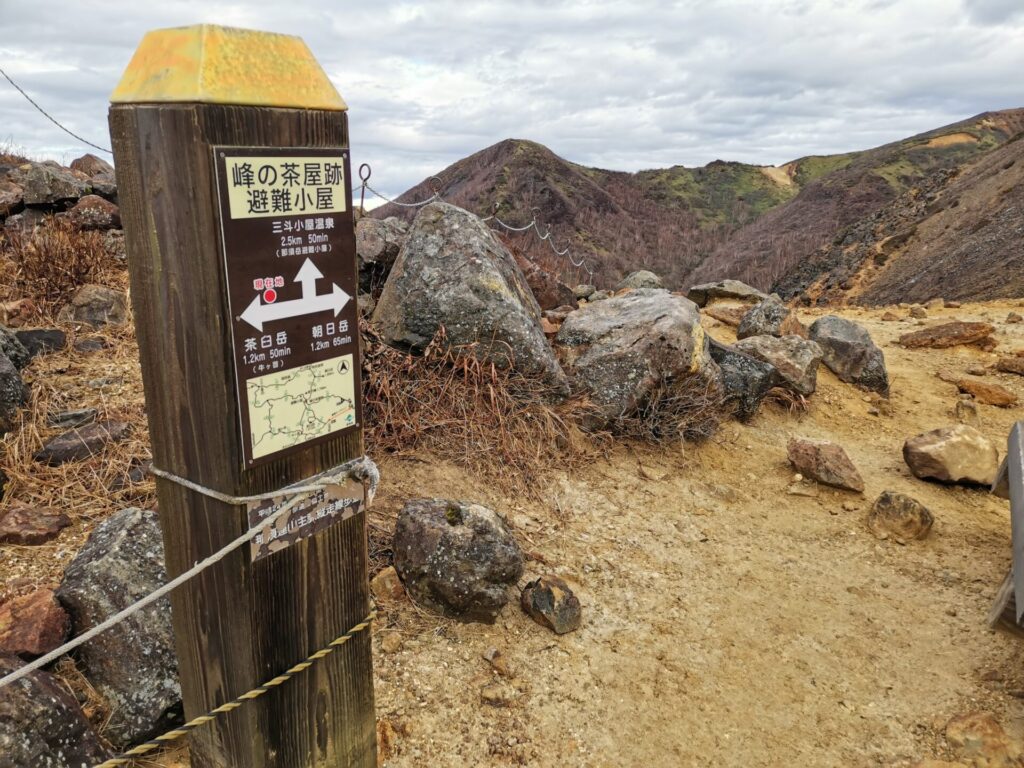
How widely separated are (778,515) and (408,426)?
2.37m

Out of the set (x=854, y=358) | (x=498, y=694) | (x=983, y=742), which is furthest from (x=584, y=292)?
(x=983, y=742)

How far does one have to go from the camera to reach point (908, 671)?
3021mm

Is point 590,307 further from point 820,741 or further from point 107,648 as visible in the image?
point 107,648

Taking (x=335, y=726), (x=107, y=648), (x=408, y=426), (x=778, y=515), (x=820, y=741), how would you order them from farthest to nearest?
(x=778, y=515) → (x=408, y=426) → (x=820, y=741) → (x=107, y=648) → (x=335, y=726)

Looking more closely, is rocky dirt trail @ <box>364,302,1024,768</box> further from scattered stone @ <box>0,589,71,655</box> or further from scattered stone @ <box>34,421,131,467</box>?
scattered stone @ <box>34,421,131,467</box>

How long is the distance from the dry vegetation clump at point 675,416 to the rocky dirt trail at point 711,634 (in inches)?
5.3

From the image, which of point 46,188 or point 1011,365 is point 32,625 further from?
point 1011,365

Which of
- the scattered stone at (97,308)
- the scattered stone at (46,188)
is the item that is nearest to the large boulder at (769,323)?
the scattered stone at (97,308)

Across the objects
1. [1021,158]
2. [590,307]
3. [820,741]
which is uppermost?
[1021,158]

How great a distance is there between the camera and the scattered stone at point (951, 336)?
7320mm

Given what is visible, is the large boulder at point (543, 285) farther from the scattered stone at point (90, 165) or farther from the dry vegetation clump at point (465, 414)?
the scattered stone at point (90, 165)

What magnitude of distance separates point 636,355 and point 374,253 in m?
2.00

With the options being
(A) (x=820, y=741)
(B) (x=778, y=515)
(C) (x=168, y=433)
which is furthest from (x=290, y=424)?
(B) (x=778, y=515)

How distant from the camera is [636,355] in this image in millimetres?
4742
